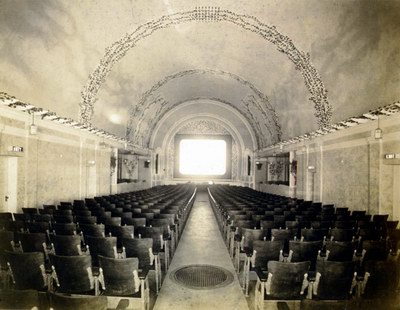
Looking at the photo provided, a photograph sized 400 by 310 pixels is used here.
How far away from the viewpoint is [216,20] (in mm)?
11109

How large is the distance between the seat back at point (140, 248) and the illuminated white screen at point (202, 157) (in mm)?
27036

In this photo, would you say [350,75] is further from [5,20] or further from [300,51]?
[5,20]

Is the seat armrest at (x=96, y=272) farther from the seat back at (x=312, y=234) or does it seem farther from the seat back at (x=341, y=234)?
the seat back at (x=341, y=234)

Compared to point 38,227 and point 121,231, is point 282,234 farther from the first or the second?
point 38,227

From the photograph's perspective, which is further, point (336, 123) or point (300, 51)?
point (336, 123)

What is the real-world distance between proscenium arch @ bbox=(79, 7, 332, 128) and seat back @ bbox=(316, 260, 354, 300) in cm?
862

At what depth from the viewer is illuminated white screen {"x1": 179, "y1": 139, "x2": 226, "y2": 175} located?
32.4m

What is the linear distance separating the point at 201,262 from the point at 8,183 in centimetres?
631

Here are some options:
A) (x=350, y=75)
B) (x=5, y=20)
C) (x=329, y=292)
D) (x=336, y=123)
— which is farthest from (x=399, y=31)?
(x=5, y=20)

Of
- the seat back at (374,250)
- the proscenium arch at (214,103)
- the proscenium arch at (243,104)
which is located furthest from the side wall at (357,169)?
the proscenium arch at (214,103)

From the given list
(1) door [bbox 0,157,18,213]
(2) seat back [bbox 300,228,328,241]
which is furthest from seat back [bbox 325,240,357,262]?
(1) door [bbox 0,157,18,213]

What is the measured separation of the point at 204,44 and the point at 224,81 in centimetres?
567

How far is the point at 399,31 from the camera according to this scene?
738cm

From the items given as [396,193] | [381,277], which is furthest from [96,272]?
[396,193]
